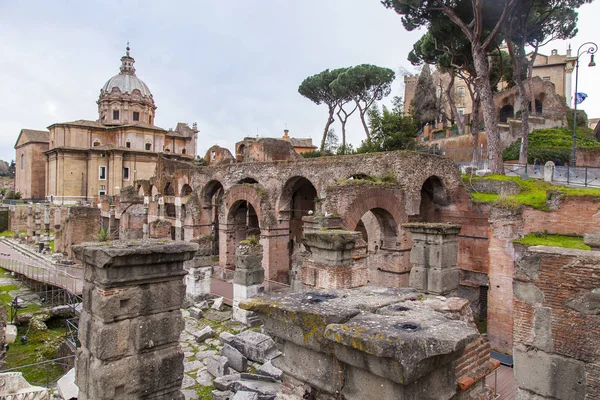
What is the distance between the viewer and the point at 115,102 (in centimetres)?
4044

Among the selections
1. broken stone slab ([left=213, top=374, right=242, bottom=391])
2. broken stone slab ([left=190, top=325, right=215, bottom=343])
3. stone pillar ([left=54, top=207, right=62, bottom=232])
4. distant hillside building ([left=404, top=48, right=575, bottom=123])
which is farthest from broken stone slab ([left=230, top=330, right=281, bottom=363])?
distant hillside building ([left=404, top=48, right=575, bottom=123])

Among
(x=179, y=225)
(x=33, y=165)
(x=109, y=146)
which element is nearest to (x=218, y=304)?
(x=179, y=225)

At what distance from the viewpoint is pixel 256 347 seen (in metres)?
6.79

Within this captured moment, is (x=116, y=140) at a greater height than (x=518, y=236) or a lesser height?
greater

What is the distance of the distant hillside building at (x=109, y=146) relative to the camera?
3538cm

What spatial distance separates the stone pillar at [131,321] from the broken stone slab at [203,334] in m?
4.46

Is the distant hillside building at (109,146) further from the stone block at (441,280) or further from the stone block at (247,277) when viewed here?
the stone block at (441,280)

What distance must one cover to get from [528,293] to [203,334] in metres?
6.38

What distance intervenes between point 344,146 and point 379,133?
4918 mm

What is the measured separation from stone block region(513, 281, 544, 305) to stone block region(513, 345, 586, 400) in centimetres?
39

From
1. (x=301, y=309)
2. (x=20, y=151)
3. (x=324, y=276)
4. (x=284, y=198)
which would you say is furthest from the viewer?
(x=20, y=151)

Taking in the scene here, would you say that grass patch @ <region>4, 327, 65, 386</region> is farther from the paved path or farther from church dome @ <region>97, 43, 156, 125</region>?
church dome @ <region>97, 43, 156, 125</region>

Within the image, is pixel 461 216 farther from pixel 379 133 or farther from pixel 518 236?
pixel 379 133

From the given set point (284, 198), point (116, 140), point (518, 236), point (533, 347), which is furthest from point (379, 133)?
point (116, 140)
